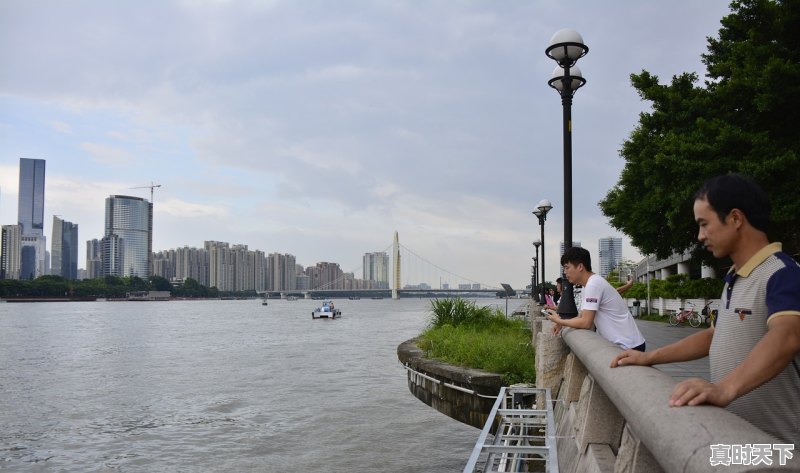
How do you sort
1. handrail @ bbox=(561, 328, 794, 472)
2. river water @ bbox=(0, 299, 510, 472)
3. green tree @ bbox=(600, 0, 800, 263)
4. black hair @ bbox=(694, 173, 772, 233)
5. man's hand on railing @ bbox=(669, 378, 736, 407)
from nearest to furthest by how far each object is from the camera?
handrail @ bbox=(561, 328, 794, 472), man's hand on railing @ bbox=(669, 378, 736, 407), black hair @ bbox=(694, 173, 772, 233), river water @ bbox=(0, 299, 510, 472), green tree @ bbox=(600, 0, 800, 263)

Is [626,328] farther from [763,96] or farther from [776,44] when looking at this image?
[776,44]

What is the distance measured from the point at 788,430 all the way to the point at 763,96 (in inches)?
702

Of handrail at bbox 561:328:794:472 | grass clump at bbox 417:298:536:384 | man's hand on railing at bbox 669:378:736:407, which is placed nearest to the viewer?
handrail at bbox 561:328:794:472

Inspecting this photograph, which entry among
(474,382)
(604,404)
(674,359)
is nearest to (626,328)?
(604,404)

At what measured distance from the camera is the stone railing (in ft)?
4.53

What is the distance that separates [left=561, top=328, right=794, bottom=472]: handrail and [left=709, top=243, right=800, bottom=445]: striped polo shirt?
23 centimetres

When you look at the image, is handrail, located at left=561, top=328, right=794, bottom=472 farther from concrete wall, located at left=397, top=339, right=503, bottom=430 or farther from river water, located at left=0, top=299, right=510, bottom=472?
river water, located at left=0, top=299, right=510, bottom=472

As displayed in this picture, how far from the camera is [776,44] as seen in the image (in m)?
18.2

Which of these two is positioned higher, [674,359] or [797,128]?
[797,128]

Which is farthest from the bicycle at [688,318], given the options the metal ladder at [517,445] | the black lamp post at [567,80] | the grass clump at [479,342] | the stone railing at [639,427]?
the stone railing at [639,427]

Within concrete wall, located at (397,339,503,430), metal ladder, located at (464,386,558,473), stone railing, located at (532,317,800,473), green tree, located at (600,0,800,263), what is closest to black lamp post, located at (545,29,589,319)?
metal ladder, located at (464,386,558,473)

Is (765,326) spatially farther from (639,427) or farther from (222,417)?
(222,417)

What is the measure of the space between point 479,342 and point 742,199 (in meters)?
12.0

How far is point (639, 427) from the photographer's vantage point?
5.58 ft
